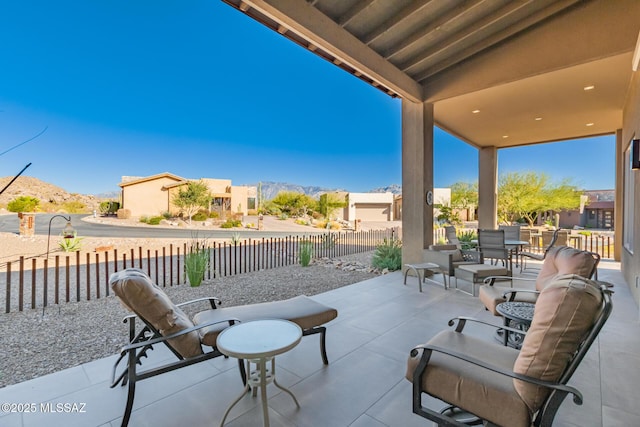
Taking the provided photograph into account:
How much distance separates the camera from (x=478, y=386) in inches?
57.2

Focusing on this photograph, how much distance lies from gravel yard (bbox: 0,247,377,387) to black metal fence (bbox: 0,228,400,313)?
319mm

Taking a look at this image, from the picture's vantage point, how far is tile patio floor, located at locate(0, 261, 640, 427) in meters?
1.82

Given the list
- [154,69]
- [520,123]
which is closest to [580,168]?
[520,123]

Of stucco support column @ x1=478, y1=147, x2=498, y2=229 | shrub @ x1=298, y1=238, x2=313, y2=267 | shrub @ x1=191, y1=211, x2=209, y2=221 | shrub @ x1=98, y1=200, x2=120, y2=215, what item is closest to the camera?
shrub @ x1=298, y1=238, x2=313, y2=267

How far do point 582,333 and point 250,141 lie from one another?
4167 centimetres

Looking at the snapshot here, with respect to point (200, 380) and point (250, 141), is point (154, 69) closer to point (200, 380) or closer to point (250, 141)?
point (250, 141)

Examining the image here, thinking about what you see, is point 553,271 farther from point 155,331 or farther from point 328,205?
point 328,205

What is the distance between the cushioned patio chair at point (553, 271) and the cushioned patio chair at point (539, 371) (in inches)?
64.1

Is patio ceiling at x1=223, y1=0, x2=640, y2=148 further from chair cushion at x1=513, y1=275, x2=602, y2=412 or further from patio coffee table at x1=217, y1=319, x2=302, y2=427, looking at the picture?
chair cushion at x1=513, y1=275, x2=602, y2=412

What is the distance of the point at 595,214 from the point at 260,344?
103 ft

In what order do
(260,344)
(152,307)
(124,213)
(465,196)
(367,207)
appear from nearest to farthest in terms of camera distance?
(260,344)
(152,307)
(465,196)
(124,213)
(367,207)

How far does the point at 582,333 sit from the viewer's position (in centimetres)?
127

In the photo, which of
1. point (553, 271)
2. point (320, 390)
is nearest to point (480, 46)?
point (553, 271)

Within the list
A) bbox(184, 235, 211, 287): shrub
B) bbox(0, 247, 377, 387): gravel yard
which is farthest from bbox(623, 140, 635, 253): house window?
bbox(184, 235, 211, 287): shrub
